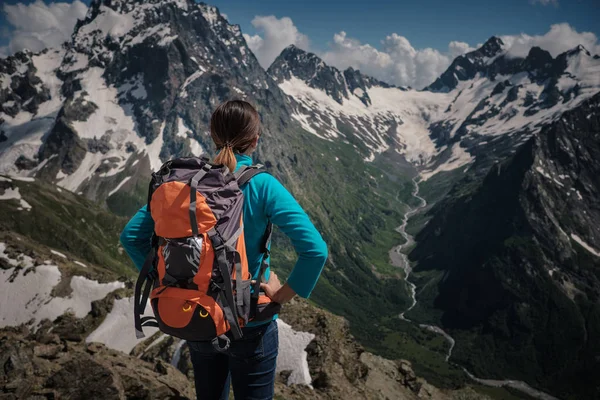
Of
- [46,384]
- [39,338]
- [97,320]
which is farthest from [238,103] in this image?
[97,320]

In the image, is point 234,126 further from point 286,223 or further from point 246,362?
point 246,362

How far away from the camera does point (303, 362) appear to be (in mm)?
23156

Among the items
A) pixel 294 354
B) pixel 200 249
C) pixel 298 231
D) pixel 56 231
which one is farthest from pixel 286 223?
pixel 56 231

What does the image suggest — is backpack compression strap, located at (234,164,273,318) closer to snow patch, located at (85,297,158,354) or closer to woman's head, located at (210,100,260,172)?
woman's head, located at (210,100,260,172)

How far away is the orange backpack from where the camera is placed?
16.3 ft

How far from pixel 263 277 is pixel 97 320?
62498 mm

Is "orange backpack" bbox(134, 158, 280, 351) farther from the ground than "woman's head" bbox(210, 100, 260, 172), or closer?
closer

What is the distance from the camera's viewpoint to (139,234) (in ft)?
20.5

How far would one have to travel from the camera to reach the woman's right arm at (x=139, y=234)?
616 cm

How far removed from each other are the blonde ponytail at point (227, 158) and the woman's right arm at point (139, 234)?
166cm

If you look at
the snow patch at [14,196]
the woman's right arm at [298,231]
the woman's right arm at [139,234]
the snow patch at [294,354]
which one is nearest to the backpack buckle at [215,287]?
the woman's right arm at [298,231]

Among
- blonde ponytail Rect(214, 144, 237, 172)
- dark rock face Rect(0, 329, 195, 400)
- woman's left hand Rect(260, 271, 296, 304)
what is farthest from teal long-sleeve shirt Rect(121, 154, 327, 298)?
dark rock face Rect(0, 329, 195, 400)

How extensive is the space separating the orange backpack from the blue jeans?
0.68m

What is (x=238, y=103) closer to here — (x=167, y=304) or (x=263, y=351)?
(x=167, y=304)
